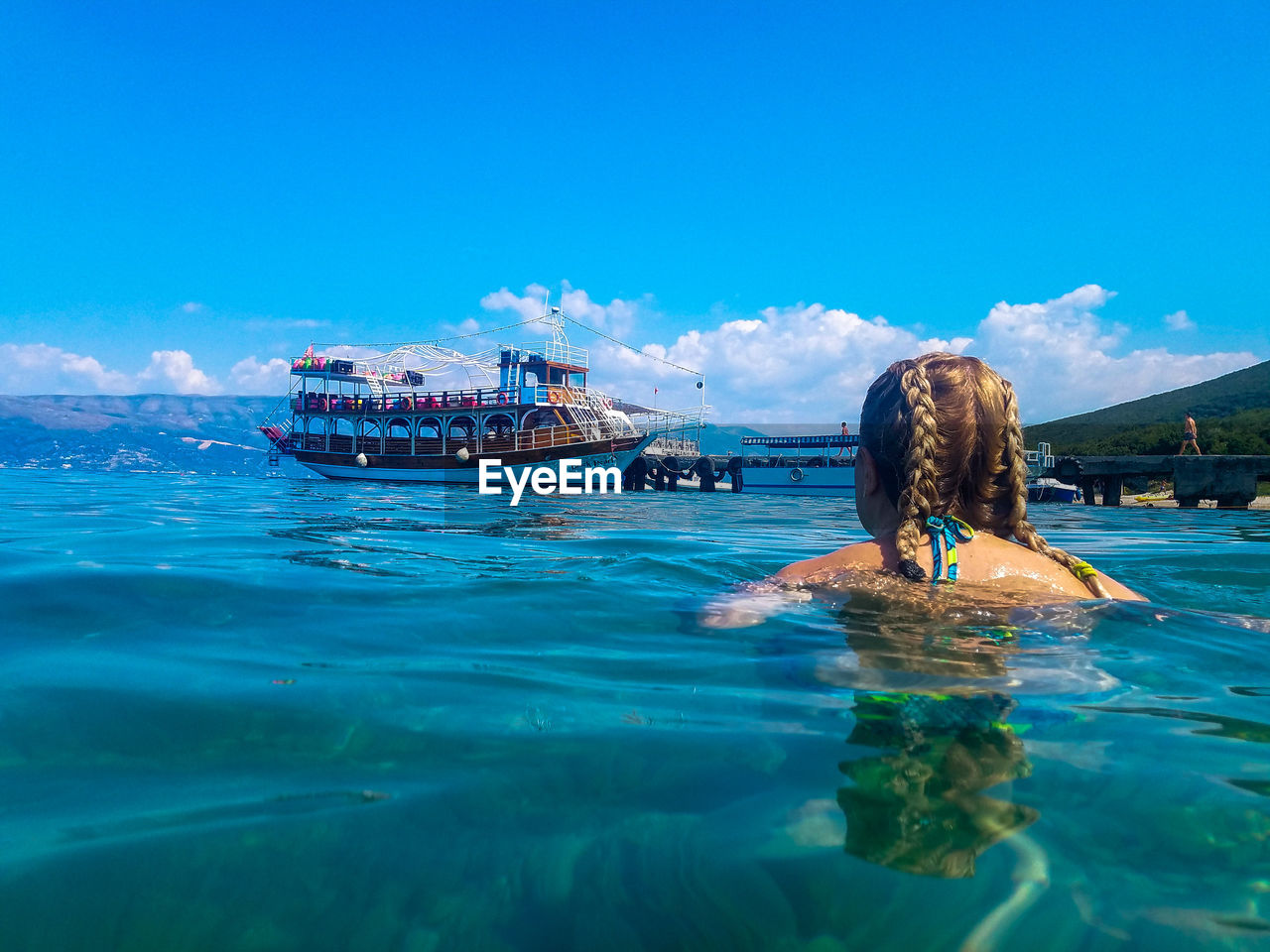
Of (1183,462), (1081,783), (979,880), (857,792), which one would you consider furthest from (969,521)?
(1183,462)

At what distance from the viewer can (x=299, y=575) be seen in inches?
147

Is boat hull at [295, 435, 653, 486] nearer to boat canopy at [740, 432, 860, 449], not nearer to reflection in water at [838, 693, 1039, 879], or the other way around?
boat canopy at [740, 432, 860, 449]

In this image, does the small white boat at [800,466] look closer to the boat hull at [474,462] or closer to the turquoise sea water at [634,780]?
the boat hull at [474,462]

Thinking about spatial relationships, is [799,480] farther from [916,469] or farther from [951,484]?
[916,469]

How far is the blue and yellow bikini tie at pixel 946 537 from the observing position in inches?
89.7

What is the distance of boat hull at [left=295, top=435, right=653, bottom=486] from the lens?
30359mm

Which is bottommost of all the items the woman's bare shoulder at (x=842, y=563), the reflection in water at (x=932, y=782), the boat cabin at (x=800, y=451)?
the reflection in water at (x=932, y=782)

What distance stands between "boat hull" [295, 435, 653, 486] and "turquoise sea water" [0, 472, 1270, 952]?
27617mm

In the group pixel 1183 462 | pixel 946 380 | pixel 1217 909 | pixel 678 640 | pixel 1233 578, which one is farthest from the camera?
pixel 1183 462

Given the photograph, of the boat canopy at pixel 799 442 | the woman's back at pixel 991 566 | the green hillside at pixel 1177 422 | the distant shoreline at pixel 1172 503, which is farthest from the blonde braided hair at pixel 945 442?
the green hillside at pixel 1177 422

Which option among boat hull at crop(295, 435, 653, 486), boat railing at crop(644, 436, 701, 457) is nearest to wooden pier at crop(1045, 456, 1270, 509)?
boat hull at crop(295, 435, 653, 486)

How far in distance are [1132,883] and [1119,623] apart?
5.68 feet

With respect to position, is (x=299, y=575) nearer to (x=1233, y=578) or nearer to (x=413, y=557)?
(x=413, y=557)

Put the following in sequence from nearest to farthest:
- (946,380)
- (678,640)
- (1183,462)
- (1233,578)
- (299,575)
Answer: (946,380) → (678,640) → (299,575) → (1233,578) → (1183,462)
